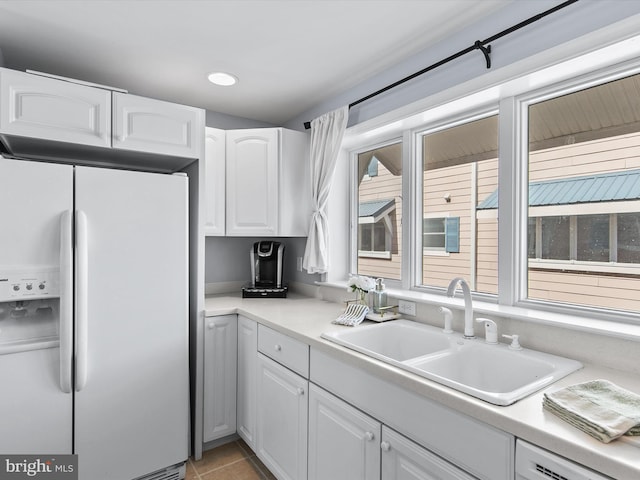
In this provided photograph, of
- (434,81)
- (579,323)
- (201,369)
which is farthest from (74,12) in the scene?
(579,323)

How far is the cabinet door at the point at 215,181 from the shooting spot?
2.59m

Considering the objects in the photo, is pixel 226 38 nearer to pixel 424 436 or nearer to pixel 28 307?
pixel 28 307

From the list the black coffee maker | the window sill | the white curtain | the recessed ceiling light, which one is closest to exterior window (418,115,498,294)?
the window sill

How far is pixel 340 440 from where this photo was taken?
4.96 feet

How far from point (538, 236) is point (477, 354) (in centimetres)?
65

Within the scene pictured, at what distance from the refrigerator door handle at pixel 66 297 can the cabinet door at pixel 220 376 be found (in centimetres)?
72

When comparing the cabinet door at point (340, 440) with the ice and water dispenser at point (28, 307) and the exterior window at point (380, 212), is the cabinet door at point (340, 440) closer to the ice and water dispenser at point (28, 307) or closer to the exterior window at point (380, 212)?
the exterior window at point (380, 212)

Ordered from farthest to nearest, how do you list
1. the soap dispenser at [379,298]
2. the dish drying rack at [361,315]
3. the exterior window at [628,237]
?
the soap dispenser at [379,298], the dish drying rack at [361,315], the exterior window at [628,237]

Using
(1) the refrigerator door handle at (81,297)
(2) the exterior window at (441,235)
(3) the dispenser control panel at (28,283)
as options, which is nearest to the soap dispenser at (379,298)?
(2) the exterior window at (441,235)

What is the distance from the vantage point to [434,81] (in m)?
1.91

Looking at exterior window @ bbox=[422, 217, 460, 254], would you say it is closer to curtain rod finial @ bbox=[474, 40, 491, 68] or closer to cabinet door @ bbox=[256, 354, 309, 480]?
curtain rod finial @ bbox=[474, 40, 491, 68]

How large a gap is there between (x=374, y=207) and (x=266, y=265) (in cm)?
97

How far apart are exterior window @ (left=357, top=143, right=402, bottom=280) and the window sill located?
522 mm

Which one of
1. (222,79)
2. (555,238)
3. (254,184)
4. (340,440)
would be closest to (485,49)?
(555,238)
